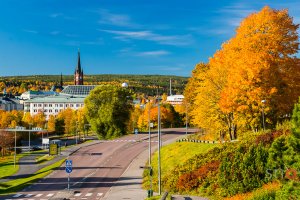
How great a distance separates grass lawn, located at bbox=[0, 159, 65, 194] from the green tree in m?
37.0

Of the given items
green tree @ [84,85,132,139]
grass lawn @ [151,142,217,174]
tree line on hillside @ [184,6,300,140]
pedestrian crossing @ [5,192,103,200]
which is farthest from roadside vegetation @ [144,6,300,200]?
green tree @ [84,85,132,139]

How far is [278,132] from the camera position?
108ft

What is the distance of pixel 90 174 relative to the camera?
167 ft

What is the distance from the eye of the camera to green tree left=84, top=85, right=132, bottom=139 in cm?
9619

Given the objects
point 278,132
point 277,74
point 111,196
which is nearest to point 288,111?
point 277,74

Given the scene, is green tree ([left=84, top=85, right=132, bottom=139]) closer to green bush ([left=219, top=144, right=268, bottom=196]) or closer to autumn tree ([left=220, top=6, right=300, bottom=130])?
autumn tree ([left=220, top=6, right=300, bottom=130])

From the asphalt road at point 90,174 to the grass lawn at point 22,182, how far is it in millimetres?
1218

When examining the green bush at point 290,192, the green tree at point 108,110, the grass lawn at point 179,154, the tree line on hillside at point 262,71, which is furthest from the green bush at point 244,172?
the green tree at point 108,110

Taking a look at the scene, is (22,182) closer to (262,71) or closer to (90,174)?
(90,174)

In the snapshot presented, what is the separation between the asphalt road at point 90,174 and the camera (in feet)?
134

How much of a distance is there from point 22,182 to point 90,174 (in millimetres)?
8141

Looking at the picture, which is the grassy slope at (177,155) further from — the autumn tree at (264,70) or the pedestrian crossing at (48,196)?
the autumn tree at (264,70)

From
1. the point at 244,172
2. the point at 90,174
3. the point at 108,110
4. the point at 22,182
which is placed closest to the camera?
the point at 244,172

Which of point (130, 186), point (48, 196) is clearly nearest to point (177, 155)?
point (130, 186)
